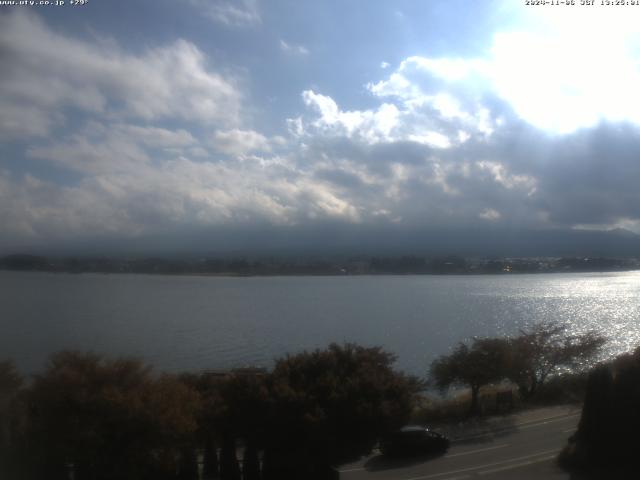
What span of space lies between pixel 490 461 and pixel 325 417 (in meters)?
4.97

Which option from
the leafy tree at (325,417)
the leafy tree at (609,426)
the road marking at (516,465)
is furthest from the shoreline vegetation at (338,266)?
the leafy tree at (609,426)

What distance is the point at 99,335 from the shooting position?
119ft

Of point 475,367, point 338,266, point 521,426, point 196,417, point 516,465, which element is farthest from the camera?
point 338,266

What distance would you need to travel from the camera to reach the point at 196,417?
11875 mm

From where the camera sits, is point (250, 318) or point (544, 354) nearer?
point (544, 354)

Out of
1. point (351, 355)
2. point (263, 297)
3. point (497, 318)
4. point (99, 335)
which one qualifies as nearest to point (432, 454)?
point (351, 355)

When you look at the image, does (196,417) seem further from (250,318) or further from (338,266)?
(338,266)

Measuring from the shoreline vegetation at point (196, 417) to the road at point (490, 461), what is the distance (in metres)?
1.59

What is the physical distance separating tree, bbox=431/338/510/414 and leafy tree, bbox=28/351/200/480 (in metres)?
14.9

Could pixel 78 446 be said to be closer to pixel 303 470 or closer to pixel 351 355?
pixel 303 470

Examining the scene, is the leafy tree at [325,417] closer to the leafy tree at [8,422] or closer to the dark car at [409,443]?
the dark car at [409,443]

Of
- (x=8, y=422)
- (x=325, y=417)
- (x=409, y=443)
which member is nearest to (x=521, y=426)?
(x=409, y=443)

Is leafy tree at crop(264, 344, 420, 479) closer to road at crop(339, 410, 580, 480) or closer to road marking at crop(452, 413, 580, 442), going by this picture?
road at crop(339, 410, 580, 480)

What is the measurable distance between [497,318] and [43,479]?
47.5 metres
